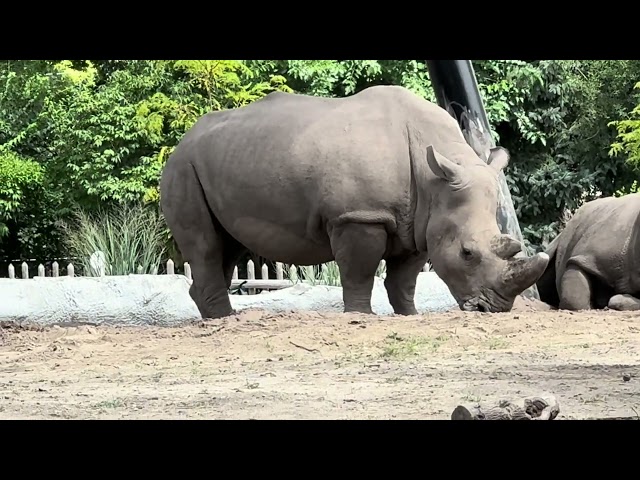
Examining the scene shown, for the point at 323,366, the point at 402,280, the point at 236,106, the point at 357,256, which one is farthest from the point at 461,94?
the point at 236,106

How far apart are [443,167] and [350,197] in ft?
2.68

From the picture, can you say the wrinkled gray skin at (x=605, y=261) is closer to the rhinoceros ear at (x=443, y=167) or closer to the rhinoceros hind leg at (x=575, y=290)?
the rhinoceros hind leg at (x=575, y=290)

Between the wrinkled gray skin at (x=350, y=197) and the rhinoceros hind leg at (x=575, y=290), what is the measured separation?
1.40 metres

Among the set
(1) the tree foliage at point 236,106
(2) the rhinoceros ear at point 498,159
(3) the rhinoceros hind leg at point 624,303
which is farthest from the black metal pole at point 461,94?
(1) the tree foliage at point 236,106

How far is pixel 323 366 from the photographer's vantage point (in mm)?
6738

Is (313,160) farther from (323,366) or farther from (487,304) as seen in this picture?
(323,366)

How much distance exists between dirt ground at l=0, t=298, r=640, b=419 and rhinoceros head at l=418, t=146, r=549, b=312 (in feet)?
1.22

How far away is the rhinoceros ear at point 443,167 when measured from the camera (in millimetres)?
9297
